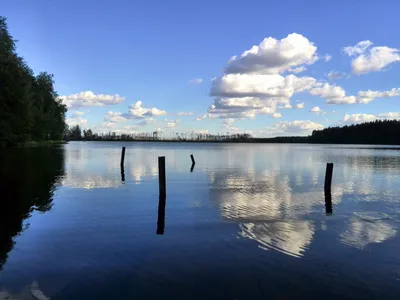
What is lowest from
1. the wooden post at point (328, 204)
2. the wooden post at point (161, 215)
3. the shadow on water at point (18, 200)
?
the wooden post at point (328, 204)

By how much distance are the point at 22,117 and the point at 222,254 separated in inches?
2116

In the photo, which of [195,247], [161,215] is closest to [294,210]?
[161,215]

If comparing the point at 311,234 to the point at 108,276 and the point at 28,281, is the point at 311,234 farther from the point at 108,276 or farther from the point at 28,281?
the point at 28,281

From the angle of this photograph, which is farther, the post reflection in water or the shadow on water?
the post reflection in water

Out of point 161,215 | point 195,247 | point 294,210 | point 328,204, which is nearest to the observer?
point 195,247

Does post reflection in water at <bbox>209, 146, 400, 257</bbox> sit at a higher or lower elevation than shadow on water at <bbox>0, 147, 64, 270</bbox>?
lower

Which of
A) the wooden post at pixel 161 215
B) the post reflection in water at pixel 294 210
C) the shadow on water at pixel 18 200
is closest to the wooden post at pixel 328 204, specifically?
the post reflection in water at pixel 294 210

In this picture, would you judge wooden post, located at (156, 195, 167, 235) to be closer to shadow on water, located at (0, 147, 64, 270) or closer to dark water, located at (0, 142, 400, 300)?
dark water, located at (0, 142, 400, 300)

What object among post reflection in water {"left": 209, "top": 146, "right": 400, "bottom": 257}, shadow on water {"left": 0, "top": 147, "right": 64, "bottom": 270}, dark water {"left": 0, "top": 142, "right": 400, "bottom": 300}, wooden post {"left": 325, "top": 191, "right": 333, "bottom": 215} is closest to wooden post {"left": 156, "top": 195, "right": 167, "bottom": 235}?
dark water {"left": 0, "top": 142, "right": 400, "bottom": 300}

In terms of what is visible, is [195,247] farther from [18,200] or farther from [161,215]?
[18,200]

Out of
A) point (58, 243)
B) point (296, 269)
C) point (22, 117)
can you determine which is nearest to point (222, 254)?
point (296, 269)

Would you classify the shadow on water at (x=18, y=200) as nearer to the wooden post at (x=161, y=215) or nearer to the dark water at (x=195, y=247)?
the dark water at (x=195, y=247)

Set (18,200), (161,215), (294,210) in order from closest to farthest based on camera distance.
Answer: (161,215) → (294,210) → (18,200)

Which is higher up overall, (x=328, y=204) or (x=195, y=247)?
(x=195, y=247)
